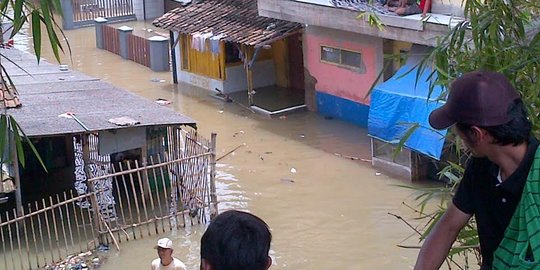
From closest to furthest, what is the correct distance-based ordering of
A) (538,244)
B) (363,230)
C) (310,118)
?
(538,244), (363,230), (310,118)

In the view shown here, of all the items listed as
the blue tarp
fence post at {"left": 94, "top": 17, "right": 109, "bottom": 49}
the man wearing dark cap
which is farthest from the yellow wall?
the man wearing dark cap

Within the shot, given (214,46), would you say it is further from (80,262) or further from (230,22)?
(80,262)

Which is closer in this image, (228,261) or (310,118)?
(228,261)

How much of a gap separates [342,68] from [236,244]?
15591 millimetres

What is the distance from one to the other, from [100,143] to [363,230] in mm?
4059

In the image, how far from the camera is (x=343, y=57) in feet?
57.0

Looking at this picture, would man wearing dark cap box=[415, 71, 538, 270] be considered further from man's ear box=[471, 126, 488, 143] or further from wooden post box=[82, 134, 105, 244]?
wooden post box=[82, 134, 105, 244]

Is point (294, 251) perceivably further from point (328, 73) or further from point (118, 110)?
point (328, 73)

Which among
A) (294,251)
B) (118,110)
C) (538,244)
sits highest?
(538,244)

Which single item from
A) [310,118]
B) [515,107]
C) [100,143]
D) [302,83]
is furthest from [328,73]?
[515,107]

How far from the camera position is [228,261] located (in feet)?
6.63

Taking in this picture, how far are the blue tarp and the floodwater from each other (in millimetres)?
759

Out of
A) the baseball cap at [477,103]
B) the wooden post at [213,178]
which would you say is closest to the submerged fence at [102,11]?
the wooden post at [213,178]

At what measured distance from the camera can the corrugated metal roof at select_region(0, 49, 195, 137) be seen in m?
11.5
